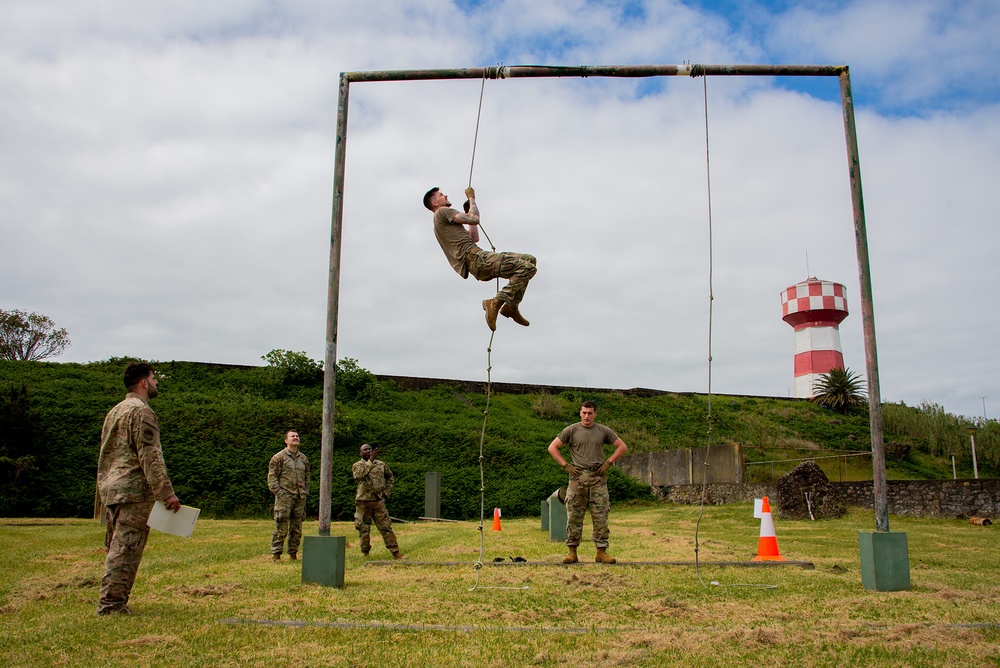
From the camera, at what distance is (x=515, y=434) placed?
33.9 meters

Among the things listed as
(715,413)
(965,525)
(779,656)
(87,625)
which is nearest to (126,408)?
(87,625)

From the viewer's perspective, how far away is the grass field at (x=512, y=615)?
4.73 metres

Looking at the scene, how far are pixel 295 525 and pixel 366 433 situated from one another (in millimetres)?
19767

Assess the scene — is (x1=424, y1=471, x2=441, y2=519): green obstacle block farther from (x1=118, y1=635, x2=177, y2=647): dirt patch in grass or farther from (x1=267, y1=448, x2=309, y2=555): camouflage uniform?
(x1=118, y1=635, x2=177, y2=647): dirt patch in grass

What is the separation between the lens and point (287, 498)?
1175 cm

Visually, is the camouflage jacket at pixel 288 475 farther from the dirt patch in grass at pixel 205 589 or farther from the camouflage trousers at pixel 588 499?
the camouflage trousers at pixel 588 499

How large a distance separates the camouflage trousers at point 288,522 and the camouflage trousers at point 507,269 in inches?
204

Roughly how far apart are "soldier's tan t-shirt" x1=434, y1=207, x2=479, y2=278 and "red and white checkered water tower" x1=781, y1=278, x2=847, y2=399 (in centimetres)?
4057

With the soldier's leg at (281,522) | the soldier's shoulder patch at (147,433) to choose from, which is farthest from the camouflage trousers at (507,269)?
the soldier's leg at (281,522)

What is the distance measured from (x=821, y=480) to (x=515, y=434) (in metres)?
16.5

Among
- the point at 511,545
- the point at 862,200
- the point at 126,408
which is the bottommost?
the point at 511,545

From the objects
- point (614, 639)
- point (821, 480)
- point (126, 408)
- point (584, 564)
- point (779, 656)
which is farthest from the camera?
point (821, 480)

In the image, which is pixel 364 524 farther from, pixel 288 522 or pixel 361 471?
pixel 288 522

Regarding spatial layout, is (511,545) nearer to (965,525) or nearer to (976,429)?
(965,525)
